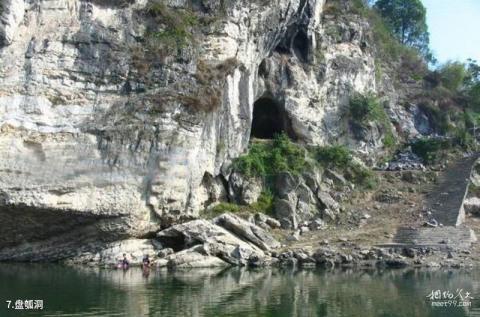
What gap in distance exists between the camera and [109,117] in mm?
21609

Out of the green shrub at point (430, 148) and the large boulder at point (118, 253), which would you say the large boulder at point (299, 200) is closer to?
the large boulder at point (118, 253)

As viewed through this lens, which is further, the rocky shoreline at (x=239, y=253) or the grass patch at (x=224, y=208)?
the grass patch at (x=224, y=208)

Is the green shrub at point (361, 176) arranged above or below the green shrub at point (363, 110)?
below

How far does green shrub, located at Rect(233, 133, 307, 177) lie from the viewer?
26469 mm

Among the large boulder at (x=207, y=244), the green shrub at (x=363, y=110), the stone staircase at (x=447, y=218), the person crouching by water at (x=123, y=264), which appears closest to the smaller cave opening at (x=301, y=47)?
the green shrub at (x=363, y=110)

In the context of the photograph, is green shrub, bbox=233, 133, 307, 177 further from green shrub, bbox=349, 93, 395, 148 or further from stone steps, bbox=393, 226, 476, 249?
stone steps, bbox=393, 226, 476, 249

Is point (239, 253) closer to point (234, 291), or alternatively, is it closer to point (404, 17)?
point (234, 291)

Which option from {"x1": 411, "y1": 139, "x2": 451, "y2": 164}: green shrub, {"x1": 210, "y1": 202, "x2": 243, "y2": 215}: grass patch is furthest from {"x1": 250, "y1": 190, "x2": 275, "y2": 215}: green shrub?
{"x1": 411, "y1": 139, "x2": 451, "y2": 164}: green shrub

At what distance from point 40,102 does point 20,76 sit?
1309mm

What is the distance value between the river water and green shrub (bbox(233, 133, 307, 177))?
7.50 meters

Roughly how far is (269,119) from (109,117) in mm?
13729

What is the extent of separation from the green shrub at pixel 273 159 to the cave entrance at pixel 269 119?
231cm

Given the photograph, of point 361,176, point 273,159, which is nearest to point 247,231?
point 273,159

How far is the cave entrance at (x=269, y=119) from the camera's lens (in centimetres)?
3144
